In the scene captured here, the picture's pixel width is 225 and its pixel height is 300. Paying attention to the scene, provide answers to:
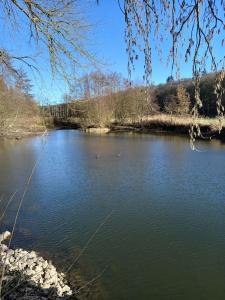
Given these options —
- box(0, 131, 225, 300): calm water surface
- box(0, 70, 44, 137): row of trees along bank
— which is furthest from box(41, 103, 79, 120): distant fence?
box(0, 131, 225, 300): calm water surface

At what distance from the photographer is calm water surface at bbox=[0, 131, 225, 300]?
5066mm

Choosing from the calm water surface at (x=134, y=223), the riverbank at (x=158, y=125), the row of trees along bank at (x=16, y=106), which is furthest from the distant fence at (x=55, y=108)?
the riverbank at (x=158, y=125)

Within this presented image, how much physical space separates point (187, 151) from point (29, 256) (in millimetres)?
12764

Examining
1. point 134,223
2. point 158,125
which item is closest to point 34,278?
point 134,223

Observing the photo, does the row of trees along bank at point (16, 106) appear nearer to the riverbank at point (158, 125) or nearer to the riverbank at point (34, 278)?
the riverbank at point (34, 278)

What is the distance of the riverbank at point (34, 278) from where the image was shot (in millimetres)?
4148

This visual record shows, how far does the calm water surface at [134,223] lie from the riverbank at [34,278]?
15.2 inches

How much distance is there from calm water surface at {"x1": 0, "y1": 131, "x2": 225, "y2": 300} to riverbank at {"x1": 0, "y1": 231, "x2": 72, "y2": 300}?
39 centimetres

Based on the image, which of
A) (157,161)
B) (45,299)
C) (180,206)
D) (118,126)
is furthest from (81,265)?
(118,126)

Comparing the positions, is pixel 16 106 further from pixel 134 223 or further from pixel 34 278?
pixel 34 278

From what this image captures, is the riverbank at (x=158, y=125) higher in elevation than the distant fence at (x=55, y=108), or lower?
lower

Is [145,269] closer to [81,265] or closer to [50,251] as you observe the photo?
[81,265]

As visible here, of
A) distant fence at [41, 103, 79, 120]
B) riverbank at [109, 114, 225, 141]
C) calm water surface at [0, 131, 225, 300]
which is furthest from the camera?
riverbank at [109, 114, 225, 141]

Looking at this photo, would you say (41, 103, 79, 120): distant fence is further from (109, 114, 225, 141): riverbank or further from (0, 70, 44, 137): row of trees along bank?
(109, 114, 225, 141): riverbank
